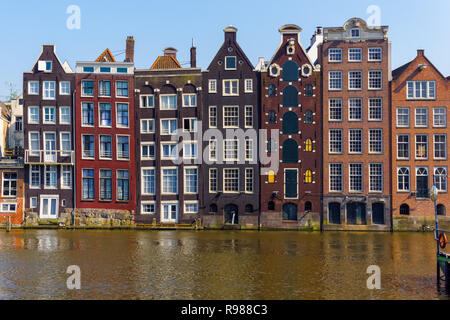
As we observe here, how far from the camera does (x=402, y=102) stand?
58250mm

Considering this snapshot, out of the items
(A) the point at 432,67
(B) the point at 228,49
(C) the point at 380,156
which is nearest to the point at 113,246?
(B) the point at 228,49

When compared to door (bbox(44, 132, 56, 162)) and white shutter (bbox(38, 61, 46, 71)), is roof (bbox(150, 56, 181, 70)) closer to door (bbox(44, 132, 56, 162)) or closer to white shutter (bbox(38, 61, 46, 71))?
white shutter (bbox(38, 61, 46, 71))

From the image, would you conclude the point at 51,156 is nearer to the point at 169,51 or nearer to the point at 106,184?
the point at 106,184

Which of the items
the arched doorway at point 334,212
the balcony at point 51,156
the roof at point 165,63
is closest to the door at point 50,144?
the balcony at point 51,156

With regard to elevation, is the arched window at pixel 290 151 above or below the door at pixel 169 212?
above

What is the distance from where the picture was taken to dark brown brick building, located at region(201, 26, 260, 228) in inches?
2333

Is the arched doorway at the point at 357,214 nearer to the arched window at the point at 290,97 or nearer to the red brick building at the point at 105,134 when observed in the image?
the arched window at the point at 290,97

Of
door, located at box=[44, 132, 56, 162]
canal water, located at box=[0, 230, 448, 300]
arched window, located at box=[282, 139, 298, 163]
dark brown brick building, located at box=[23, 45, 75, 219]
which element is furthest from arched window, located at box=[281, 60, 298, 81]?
door, located at box=[44, 132, 56, 162]

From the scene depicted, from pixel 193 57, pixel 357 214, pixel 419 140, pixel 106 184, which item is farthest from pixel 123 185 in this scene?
pixel 419 140

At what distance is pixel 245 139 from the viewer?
5947cm

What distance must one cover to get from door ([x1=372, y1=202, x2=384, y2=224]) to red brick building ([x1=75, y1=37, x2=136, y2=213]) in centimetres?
2671

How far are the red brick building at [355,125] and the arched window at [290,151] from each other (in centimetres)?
324

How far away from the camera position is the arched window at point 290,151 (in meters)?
59.1
